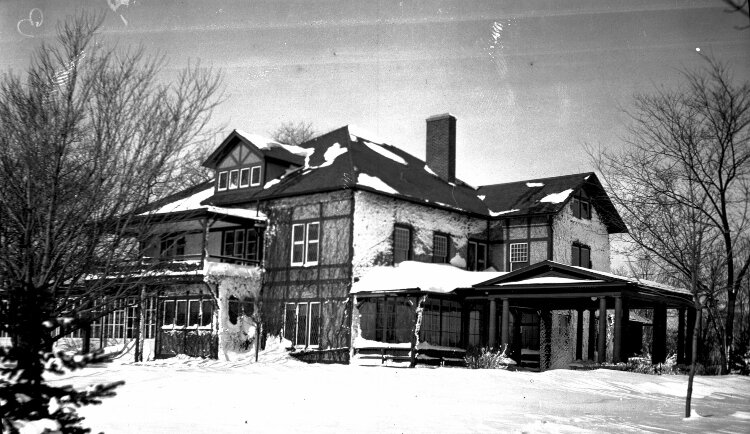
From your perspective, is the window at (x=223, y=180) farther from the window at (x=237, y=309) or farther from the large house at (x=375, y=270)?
the window at (x=237, y=309)

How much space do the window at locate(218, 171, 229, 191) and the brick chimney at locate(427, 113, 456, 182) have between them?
8.56 metres

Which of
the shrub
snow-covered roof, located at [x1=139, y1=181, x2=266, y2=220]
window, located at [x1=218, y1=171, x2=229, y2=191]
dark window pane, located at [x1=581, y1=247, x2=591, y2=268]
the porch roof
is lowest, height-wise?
the shrub

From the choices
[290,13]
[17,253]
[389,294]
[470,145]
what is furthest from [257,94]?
[470,145]

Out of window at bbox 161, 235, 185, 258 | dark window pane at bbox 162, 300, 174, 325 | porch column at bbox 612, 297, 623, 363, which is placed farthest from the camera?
dark window pane at bbox 162, 300, 174, 325

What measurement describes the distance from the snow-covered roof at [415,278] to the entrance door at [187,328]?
5404 mm

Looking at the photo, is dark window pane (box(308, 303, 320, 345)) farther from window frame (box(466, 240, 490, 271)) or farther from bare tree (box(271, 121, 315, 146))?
bare tree (box(271, 121, 315, 146))

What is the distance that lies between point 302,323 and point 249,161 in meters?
6.71

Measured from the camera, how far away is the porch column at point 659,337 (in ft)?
84.8

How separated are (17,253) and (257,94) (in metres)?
11.8

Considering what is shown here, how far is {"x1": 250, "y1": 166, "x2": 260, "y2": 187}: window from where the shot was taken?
29.5m

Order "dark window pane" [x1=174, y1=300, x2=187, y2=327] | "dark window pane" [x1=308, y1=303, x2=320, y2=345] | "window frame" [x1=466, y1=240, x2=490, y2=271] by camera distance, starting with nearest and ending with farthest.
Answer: "dark window pane" [x1=308, y1=303, x2=320, y2=345]
"dark window pane" [x1=174, y1=300, x2=187, y2=327]
"window frame" [x1=466, y1=240, x2=490, y2=271]

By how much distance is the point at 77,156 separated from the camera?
1048 centimetres

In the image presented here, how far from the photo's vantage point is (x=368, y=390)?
16.2 metres

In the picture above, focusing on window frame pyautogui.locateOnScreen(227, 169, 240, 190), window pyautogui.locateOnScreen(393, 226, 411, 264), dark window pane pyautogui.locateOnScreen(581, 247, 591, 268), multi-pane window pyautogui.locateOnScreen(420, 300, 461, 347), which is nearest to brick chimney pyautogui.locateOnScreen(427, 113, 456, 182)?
window pyautogui.locateOnScreen(393, 226, 411, 264)
